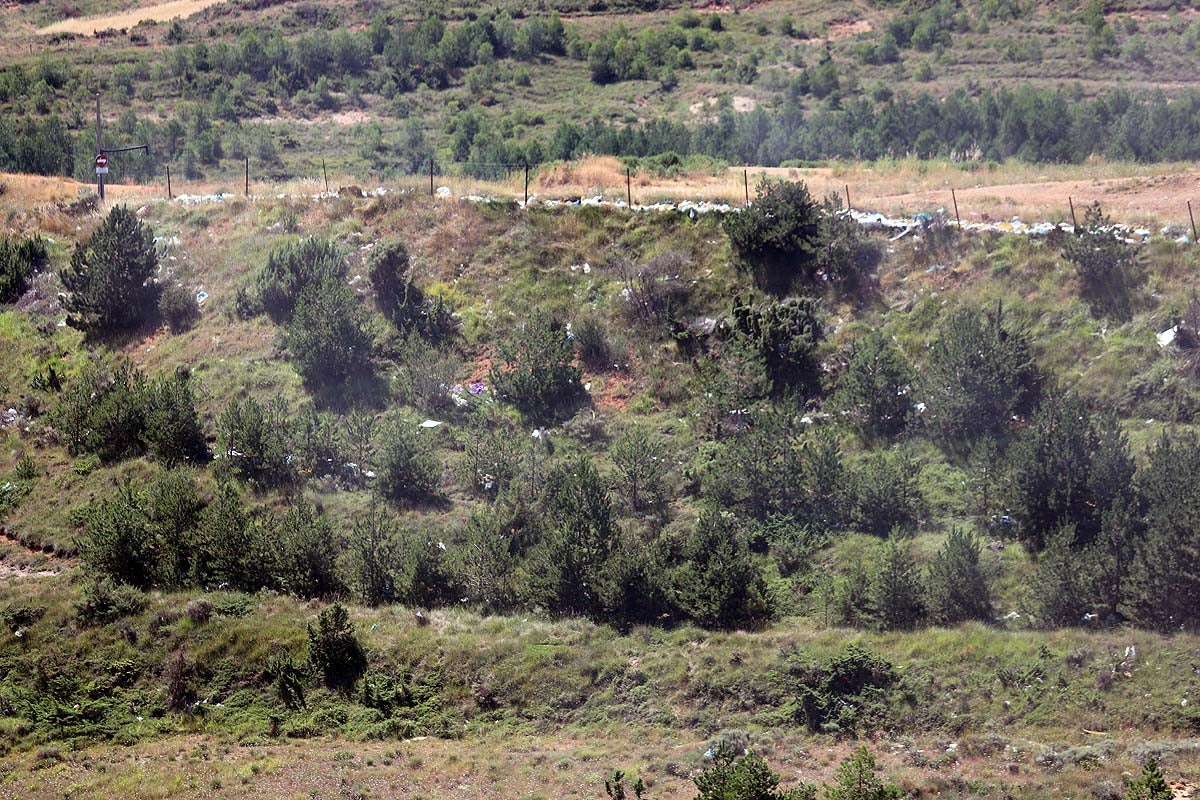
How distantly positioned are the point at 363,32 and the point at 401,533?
50.2m

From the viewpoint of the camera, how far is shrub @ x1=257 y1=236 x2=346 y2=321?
3042 centimetres

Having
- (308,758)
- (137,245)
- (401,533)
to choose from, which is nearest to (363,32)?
(137,245)

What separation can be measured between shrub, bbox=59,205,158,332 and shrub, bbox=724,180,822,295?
1500 cm

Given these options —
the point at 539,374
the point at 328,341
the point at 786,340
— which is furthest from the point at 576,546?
the point at 328,341

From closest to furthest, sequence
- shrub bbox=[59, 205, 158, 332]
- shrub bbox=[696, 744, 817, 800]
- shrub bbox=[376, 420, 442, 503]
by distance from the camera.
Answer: shrub bbox=[696, 744, 817, 800] < shrub bbox=[376, 420, 442, 503] < shrub bbox=[59, 205, 158, 332]

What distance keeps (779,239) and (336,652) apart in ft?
45.0

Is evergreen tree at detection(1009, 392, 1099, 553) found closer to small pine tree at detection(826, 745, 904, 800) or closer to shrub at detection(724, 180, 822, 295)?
small pine tree at detection(826, 745, 904, 800)

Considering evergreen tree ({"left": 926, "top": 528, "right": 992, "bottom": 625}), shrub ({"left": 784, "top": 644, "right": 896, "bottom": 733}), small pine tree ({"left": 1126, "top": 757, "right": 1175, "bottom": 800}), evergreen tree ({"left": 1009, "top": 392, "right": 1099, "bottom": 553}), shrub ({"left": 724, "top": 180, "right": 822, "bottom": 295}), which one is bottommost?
shrub ({"left": 784, "top": 644, "right": 896, "bottom": 733})

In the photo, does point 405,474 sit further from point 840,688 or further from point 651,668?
point 840,688

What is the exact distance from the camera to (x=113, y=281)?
31.4 m

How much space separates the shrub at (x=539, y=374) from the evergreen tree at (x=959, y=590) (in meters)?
9.59

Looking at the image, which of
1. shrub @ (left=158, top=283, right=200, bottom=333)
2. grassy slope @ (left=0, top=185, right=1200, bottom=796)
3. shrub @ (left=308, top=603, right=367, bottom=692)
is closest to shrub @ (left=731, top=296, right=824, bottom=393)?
grassy slope @ (left=0, top=185, right=1200, bottom=796)

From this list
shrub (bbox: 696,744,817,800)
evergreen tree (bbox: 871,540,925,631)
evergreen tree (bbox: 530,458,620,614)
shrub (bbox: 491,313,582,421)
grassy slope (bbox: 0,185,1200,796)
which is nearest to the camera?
shrub (bbox: 696,744,817,800)

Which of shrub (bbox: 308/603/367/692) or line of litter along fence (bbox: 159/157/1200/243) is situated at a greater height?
line of litter along fence (bbox: 159/157/1200/243)
